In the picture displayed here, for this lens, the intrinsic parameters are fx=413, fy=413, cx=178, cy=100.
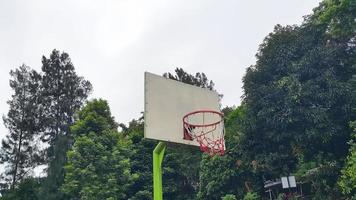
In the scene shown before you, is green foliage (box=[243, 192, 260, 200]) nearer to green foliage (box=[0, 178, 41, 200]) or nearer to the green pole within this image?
the green pole

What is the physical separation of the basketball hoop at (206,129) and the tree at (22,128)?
20.7 m

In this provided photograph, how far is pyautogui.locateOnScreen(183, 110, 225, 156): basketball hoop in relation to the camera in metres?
7.61

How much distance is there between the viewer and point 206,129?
807cm

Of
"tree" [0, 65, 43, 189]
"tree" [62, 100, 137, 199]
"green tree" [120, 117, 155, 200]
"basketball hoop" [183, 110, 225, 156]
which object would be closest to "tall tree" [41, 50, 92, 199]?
"tree" [0, 65, 43, 189]

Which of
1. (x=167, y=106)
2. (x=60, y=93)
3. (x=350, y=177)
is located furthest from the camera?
(x=60, y=93)

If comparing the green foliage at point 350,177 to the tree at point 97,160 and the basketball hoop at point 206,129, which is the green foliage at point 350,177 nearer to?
the basketball hoop at point 206,129

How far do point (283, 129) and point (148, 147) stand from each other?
862 cm

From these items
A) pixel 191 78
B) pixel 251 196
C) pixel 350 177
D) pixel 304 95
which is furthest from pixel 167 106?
pixel 191 78

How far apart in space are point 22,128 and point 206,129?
70.3 ft

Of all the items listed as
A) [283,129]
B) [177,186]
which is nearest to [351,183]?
[283,129]

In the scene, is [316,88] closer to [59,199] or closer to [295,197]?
[295,197]

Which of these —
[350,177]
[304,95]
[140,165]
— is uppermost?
[304,95]

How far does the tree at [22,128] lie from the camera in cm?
2656

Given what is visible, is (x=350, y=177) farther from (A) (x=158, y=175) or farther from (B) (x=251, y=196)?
(A) (x=158, y=175)
